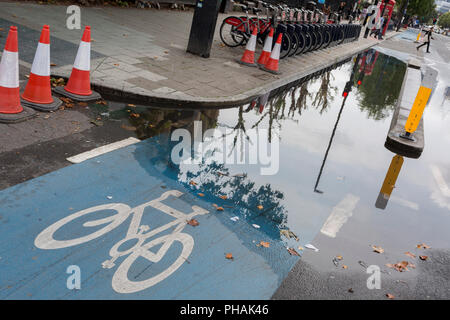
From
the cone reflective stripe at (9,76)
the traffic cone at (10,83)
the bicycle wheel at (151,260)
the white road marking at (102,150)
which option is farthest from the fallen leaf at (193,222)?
the cone reflective stripe at (9,76)

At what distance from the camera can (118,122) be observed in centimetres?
577

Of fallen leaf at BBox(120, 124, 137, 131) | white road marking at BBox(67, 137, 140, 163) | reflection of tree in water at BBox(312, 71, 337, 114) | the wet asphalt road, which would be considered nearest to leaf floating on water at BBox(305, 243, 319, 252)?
the wet asphalt road

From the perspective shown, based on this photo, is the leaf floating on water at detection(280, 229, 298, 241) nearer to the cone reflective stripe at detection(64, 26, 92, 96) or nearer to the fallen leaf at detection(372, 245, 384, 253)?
the fallen leaf at detection(372, 245, 384, 253)

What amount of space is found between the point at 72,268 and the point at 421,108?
600 centimetres

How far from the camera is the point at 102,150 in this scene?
486 centimetres

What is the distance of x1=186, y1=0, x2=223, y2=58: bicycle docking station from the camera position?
970 centimetres

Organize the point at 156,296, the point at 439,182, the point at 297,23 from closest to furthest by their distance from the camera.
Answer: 1. the point at 156,296
2. the point at 439,182
3. the point at 297,23

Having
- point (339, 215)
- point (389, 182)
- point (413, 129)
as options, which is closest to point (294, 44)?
point (413, 129)

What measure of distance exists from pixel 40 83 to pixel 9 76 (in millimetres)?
544

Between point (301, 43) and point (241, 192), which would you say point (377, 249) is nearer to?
point (241, 192)

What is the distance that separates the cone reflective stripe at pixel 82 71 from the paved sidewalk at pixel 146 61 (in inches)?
19.2

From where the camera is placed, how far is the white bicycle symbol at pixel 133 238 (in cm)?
301
